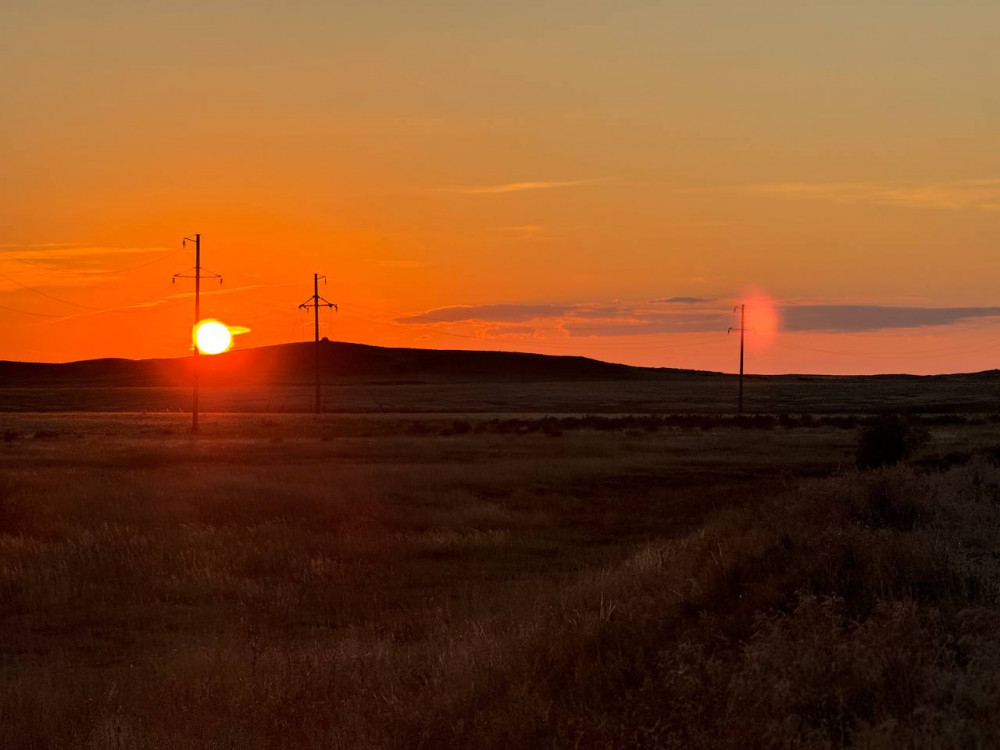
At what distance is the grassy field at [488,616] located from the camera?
6.66m

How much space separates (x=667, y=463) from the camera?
1476 inches

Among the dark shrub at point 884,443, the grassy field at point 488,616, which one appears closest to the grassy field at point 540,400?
the dark shrub at point 884,443

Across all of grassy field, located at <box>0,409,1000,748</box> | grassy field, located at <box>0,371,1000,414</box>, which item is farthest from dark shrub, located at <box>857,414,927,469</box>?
grassy field, located at <box>0,371,1000,414</box>

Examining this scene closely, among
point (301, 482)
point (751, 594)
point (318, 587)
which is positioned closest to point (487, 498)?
point (301, 482)

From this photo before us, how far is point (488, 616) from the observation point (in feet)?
40.0

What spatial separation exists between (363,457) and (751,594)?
32.6m

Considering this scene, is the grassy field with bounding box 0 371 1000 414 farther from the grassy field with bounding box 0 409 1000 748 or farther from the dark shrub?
the grassy field with bounding box 0 409 1000 748

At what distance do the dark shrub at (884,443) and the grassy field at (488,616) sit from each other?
9091mm

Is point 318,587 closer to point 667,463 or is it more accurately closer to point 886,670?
point 886,670

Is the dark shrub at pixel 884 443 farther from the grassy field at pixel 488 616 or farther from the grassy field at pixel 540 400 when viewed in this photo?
the grassy field at pixel 540 400

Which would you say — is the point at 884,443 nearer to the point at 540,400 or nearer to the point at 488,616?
the point at 488,616

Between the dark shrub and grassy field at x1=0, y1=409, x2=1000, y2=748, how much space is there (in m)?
9.09

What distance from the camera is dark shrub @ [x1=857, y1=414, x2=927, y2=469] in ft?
108

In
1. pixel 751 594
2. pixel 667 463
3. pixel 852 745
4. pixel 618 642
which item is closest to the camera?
pixel 852 745
